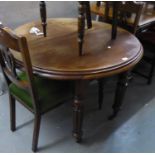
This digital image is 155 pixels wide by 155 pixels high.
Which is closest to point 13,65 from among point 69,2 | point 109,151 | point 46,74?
point 46,74

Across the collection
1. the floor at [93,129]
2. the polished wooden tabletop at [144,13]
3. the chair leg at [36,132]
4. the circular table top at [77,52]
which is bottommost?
the floor at [93,129]

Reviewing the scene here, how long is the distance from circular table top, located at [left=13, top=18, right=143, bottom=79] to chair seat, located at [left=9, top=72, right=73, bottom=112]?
0.26 meters

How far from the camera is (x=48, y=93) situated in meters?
1.47

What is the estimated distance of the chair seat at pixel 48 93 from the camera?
1.44 meters

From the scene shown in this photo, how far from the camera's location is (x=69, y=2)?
240cm

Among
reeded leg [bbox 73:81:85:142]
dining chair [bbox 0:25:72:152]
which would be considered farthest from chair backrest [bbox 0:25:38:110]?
reeded leg [bbox 73:81:85:142]

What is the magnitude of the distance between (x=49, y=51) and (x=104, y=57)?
1.22 feet

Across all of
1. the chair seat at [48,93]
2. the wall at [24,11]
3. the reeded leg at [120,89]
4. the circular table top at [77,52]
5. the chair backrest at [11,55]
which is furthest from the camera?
the wall at [24,11]

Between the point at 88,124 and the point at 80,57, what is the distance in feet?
2.53

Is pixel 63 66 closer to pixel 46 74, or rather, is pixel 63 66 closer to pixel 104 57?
pixel 46 74

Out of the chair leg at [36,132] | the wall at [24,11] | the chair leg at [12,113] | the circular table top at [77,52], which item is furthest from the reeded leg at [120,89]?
the wall at [24,11]

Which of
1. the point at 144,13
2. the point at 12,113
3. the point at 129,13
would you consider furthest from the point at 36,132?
the point at 144,13

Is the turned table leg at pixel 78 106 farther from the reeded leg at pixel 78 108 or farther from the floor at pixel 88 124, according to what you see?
the floor at pixel 88 124

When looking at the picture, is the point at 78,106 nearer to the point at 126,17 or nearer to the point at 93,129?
the point at 93,129
